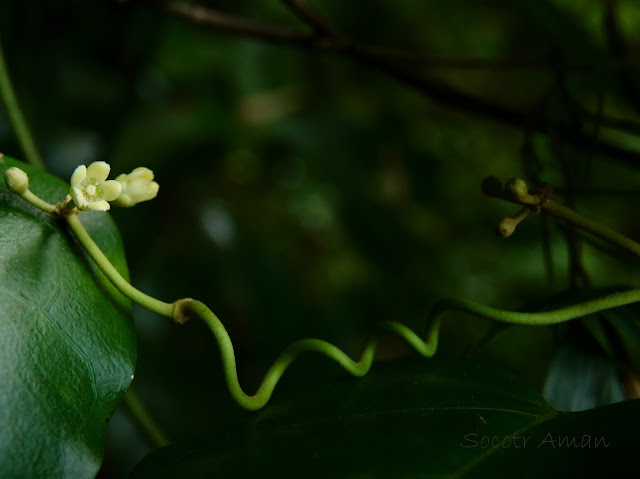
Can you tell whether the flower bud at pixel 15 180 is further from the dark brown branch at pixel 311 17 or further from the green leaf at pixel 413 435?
the dark brown branch at pixel 311 17

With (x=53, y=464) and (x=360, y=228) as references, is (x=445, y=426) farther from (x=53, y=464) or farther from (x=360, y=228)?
(x=360, y=228)

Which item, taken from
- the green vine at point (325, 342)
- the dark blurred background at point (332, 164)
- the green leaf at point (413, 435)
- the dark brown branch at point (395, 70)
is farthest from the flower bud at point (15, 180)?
the dark brown branch at point (395, 70)

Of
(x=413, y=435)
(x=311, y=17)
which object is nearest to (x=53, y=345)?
(x=413, y=435)

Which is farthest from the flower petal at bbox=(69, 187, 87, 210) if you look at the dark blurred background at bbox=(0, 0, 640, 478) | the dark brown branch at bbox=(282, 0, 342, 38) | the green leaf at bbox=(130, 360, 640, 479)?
the dark brown branch at bbox=(282, 0, 342, 38)

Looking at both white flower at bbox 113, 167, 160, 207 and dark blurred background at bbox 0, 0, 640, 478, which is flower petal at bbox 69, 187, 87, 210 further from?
dark blurred background at bbox 0, 0, 640, 478

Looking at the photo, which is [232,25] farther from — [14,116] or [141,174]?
[141,174]

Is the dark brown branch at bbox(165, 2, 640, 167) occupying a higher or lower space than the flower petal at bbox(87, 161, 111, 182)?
higher

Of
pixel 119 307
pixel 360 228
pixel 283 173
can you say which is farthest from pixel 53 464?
pixel 283 173
